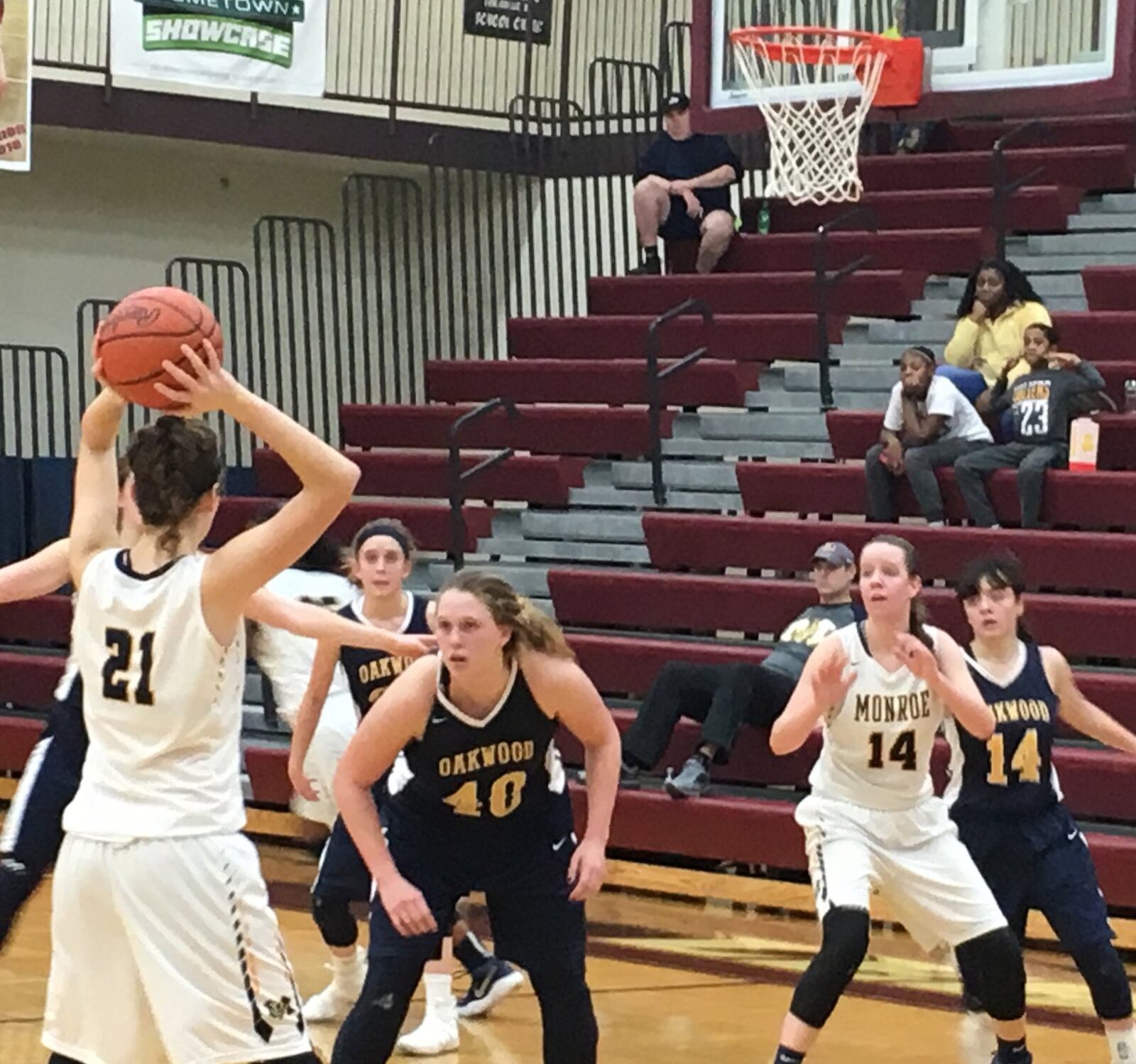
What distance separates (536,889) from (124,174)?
10.2m

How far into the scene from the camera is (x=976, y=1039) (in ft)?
22.1

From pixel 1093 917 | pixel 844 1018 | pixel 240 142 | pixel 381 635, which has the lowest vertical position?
pixel 844 1018

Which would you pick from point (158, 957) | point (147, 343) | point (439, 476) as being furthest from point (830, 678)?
point (439, 476)

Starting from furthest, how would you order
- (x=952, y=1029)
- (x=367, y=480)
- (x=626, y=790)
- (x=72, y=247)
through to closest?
(x=72, y=247)
(x=367, y=480)
(x=626, y=790)
(x=952, y=1029)

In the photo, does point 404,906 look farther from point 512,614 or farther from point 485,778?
point 512,614

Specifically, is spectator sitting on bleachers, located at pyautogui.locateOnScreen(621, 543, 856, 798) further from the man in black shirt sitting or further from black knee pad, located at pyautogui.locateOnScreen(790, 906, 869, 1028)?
the man in black shirt sitting

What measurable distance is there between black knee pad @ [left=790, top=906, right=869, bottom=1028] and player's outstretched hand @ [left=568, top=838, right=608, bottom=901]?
0.93 m

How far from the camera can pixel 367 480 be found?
43.1 feet

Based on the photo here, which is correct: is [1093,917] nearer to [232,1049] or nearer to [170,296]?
[232,1049]

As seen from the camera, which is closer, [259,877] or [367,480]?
[259,877]

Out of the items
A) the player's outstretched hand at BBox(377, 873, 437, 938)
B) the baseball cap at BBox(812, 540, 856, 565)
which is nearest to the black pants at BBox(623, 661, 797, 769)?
the baseball cap at BBox(812, 540, 856, 565)

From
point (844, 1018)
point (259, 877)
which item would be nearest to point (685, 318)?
point (844, 1018)

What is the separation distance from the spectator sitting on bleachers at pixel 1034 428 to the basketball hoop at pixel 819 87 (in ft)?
4.35

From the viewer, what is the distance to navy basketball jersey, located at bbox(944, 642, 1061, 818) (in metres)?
6.42
